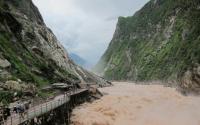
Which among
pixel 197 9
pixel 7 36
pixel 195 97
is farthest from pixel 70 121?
pixel 197 9

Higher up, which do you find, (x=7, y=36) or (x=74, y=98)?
(x=7, y=36)

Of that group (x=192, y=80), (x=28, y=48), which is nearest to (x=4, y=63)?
(x=28, y=48)

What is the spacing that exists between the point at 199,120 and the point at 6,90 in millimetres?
29686

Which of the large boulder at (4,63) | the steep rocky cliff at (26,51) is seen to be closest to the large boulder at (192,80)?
the steep rocky cliff at (26,51)

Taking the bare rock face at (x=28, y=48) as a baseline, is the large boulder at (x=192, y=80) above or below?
below

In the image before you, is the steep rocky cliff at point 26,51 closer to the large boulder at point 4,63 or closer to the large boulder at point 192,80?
the large boulder at point 4,63

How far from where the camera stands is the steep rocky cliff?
73.9 meters

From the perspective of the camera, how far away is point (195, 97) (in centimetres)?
10462

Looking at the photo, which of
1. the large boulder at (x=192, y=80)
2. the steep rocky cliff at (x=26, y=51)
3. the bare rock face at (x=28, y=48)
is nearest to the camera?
the steep rocky cliff at (x=26, y=51)

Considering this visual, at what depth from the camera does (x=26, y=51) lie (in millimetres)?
97250

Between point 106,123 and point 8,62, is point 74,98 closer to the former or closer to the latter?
point 8,62

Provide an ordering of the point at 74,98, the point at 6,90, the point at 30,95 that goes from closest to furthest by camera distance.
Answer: the point at 6,90 < the point at 30,95 < the point at 74,98

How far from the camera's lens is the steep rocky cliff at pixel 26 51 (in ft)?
243

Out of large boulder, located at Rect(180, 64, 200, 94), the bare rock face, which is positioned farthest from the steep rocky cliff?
large boulder, located at Rect(180, 64, 200, 94)
